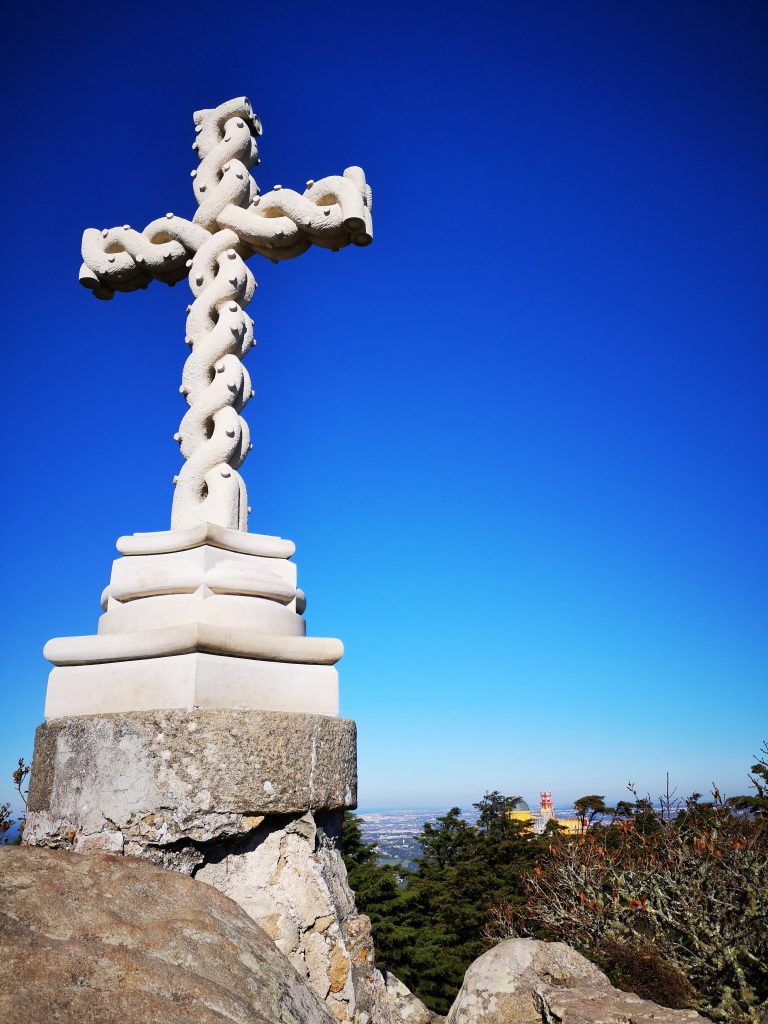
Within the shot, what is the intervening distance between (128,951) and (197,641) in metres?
1.07

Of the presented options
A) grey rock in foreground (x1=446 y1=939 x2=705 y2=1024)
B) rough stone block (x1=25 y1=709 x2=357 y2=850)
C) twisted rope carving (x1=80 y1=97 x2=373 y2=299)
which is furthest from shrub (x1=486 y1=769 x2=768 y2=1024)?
twisted rope carving (x1=80 y1=97 x2=373 y2=299)

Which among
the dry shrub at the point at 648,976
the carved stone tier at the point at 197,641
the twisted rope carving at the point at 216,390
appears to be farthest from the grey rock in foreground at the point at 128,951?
the dry shrub at the point at 648,976

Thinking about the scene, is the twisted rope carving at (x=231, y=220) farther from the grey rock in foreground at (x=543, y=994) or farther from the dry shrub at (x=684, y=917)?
the dry shrub at (x=684, y=917)

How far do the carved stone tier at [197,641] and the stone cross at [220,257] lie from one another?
0.85 feet

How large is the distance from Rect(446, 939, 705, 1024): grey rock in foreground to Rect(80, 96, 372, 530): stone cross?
235 centimetres

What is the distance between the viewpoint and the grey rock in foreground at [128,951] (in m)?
1.50

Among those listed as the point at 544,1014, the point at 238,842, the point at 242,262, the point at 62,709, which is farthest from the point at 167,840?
the point at 242,262

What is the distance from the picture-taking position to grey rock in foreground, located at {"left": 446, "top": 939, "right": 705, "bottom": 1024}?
9.10 ft

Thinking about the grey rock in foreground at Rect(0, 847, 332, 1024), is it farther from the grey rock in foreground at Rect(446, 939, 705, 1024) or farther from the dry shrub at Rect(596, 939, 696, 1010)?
the dry shrub at Rect(596, 939, 696, 1010)

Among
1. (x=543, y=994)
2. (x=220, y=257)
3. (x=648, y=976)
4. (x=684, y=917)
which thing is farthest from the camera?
(x=684, y=917)

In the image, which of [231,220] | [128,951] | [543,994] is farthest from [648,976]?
[231,220]

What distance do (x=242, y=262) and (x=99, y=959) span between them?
10.2 feet

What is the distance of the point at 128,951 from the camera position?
1.71 m

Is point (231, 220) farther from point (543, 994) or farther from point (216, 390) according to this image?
point (543, 994)
